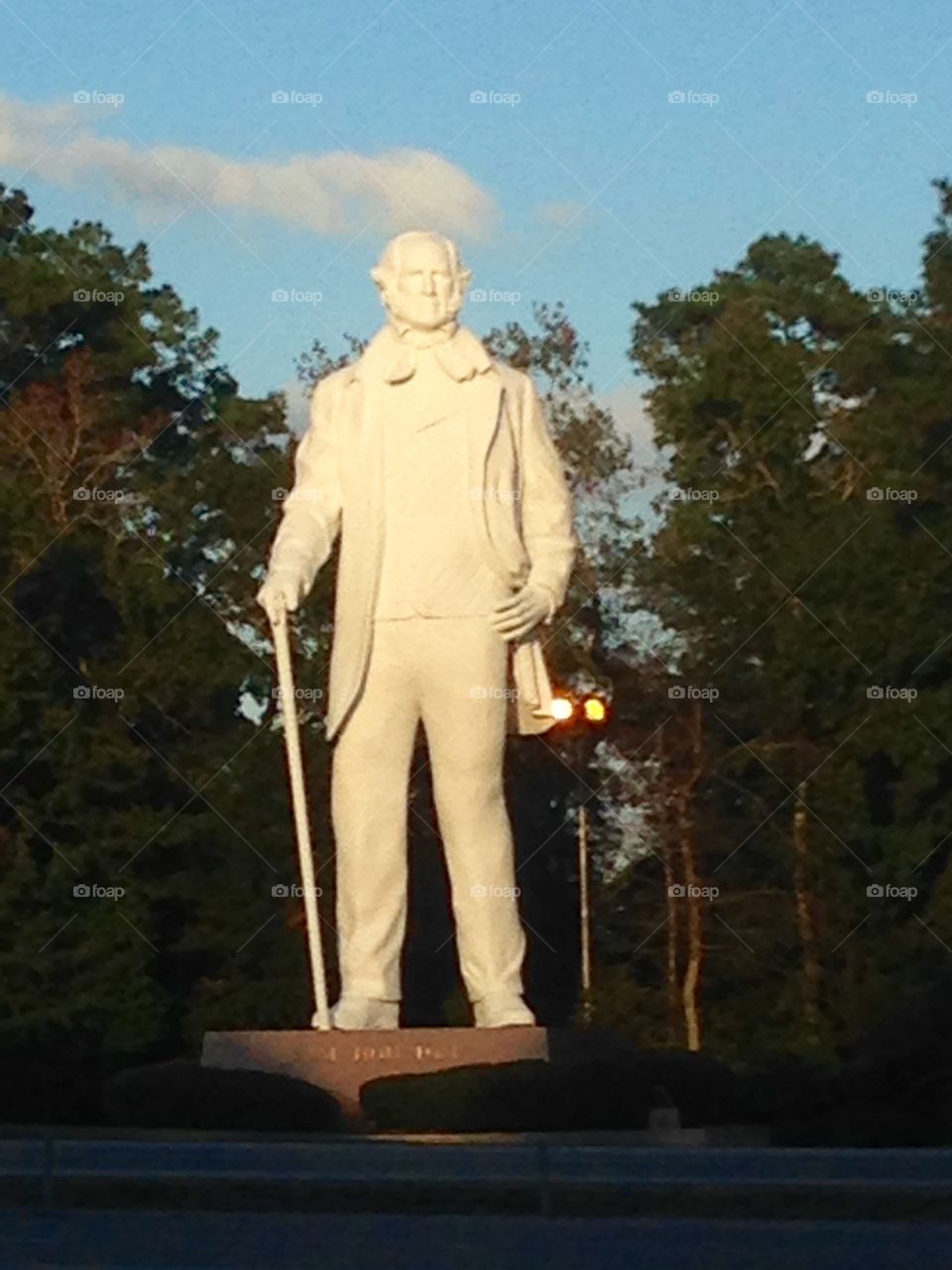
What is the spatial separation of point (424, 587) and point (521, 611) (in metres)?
0.58

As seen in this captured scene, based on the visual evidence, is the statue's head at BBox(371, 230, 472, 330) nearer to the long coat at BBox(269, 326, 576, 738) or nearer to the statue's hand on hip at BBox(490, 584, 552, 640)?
the long coat at BBox(269, 326, 576, 738)

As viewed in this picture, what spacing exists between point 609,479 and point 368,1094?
2457 cm

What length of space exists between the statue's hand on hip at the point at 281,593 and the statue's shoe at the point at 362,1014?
2.31m

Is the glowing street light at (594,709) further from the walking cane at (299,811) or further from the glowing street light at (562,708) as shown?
the walking cane at (299,811)

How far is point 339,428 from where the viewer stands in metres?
19.6

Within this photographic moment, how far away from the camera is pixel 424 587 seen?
19281 mm

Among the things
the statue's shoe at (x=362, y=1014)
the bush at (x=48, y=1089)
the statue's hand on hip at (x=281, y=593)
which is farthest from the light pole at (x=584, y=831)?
the bush at (x=48, y=1089)

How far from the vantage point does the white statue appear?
63.3ft

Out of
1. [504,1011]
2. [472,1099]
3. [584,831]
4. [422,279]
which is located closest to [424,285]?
[422,279]

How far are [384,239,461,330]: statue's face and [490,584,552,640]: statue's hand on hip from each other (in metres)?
1.68

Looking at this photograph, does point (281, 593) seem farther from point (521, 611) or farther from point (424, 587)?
point (521, 611)

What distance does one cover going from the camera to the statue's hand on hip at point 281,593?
19.0 meters

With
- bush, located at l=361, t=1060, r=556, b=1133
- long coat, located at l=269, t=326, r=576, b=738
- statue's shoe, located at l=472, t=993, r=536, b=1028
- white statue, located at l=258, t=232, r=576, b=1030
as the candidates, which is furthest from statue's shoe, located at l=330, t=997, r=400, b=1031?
long coat, located at l=269, t=326, r=576, b=738

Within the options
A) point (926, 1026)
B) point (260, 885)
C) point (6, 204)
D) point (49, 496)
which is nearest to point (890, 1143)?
point (926, 1026)
